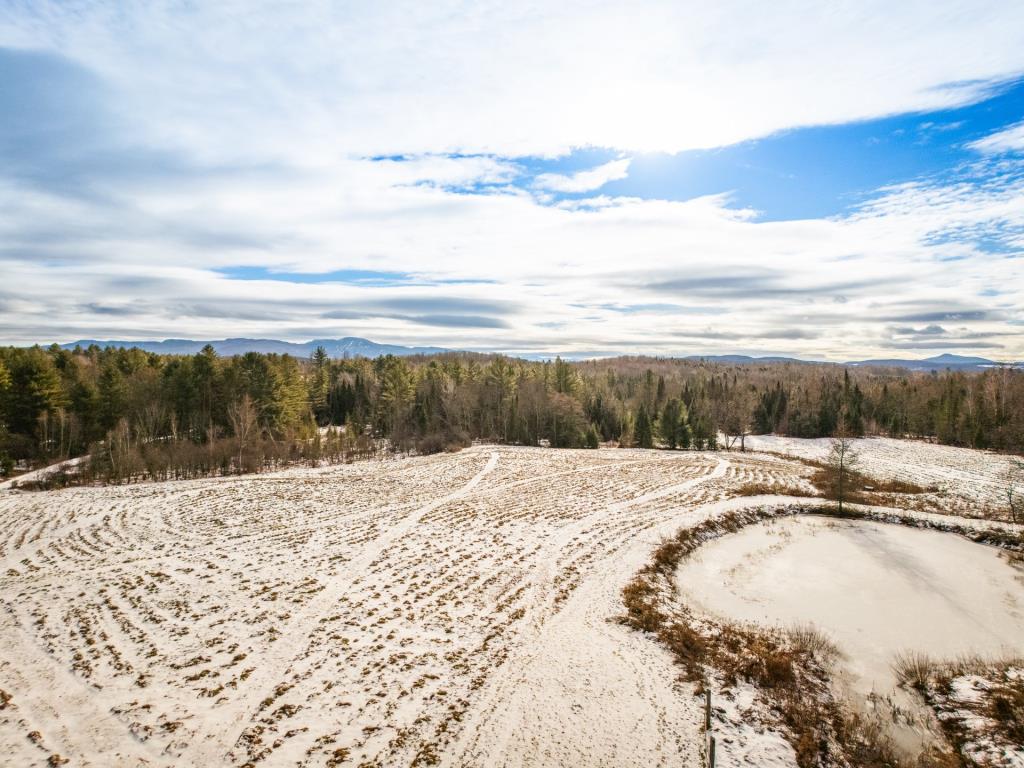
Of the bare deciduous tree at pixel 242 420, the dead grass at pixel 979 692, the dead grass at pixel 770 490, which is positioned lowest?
the dead grass at pixel 770 490

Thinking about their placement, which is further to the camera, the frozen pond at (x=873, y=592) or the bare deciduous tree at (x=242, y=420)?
the bare deciduous tree at (x=242, y=420)

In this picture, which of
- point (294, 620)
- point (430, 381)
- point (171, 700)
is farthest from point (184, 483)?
point (430, 381)

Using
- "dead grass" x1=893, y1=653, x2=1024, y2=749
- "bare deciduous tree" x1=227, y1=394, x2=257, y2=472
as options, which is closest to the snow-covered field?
"dead grass" x1=893, y1=653, x2=1024, y2=749

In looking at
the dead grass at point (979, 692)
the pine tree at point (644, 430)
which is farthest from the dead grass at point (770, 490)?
the pine tree at point (644, 430)

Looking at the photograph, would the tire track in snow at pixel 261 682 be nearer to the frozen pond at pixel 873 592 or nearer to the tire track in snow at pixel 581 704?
the tire track in snow at pixel 581 704

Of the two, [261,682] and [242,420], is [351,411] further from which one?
[261,682]

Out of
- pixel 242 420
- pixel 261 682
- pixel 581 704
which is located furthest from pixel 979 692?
pixel 242 420

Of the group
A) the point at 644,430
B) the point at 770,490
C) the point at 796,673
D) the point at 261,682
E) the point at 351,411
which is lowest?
the point at 644,430
